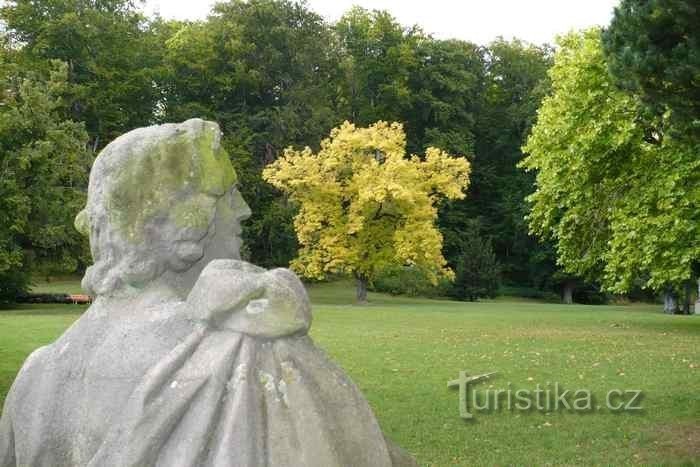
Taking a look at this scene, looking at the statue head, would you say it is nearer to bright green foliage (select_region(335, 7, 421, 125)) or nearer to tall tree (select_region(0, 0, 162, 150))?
tall tree (select_region(0, 0, 162, 150))

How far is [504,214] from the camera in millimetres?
57031

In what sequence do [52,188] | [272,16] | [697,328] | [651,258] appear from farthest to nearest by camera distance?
1. [272,16]
2. [52,188]
3. [697,328]
4. [651,258]

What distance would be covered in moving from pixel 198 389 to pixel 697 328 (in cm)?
2736

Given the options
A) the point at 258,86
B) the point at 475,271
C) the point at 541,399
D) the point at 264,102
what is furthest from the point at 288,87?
the point at 541,399

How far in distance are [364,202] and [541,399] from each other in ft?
88.8

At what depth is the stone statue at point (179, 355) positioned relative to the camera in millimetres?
2617

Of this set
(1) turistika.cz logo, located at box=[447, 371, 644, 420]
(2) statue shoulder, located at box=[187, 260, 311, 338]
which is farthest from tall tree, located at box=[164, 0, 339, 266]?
(2) statue shoulder, located at box=[187, 260, 311, 338]

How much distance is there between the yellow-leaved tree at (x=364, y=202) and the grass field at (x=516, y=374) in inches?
360

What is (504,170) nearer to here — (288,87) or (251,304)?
(288,87)

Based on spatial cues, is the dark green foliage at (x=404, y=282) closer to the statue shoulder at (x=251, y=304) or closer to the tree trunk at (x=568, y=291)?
the tree trunk at (x=568, y=291)

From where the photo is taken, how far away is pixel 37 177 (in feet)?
109

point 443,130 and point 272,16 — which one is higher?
point 272,16

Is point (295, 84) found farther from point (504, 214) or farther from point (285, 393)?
point (285, 393)

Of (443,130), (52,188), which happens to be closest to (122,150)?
(52,188)
